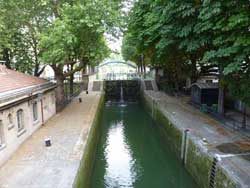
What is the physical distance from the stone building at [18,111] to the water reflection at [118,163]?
4420 mm

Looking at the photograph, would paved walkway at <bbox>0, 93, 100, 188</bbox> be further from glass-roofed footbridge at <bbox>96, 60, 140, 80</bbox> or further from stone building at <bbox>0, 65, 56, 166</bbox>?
glass-roofed footbridge at <bbox>96, 60, 140, 80</bbox>

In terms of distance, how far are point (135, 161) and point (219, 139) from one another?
4700mm

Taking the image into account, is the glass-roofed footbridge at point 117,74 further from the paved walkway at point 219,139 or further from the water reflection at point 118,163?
the paved walkway at point 219,139

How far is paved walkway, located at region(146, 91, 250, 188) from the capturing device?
29.5 feet

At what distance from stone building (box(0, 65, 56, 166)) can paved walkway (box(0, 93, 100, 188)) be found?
42 centimetres

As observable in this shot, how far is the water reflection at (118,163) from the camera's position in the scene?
12125 mm

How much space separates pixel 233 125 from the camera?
14664 mm

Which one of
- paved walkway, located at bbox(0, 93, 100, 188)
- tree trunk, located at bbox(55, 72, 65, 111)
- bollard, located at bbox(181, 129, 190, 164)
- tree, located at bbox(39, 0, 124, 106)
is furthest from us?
tree trunk, located at bbox(55, 72, 65, 111)

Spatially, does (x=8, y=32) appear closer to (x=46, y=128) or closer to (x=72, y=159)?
(x=46, y=128)

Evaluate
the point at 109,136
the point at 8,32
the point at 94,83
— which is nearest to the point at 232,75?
the point at 109,136

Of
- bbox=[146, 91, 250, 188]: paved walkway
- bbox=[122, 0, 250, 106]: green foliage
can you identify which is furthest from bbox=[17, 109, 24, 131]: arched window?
bbox=[146, 91, 250, 188]: paved walkway

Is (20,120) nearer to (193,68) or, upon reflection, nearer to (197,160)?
(197,160)

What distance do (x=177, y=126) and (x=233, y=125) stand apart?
9.96ft

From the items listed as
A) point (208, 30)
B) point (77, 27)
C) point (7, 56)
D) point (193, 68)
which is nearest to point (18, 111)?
point (77, 27)
